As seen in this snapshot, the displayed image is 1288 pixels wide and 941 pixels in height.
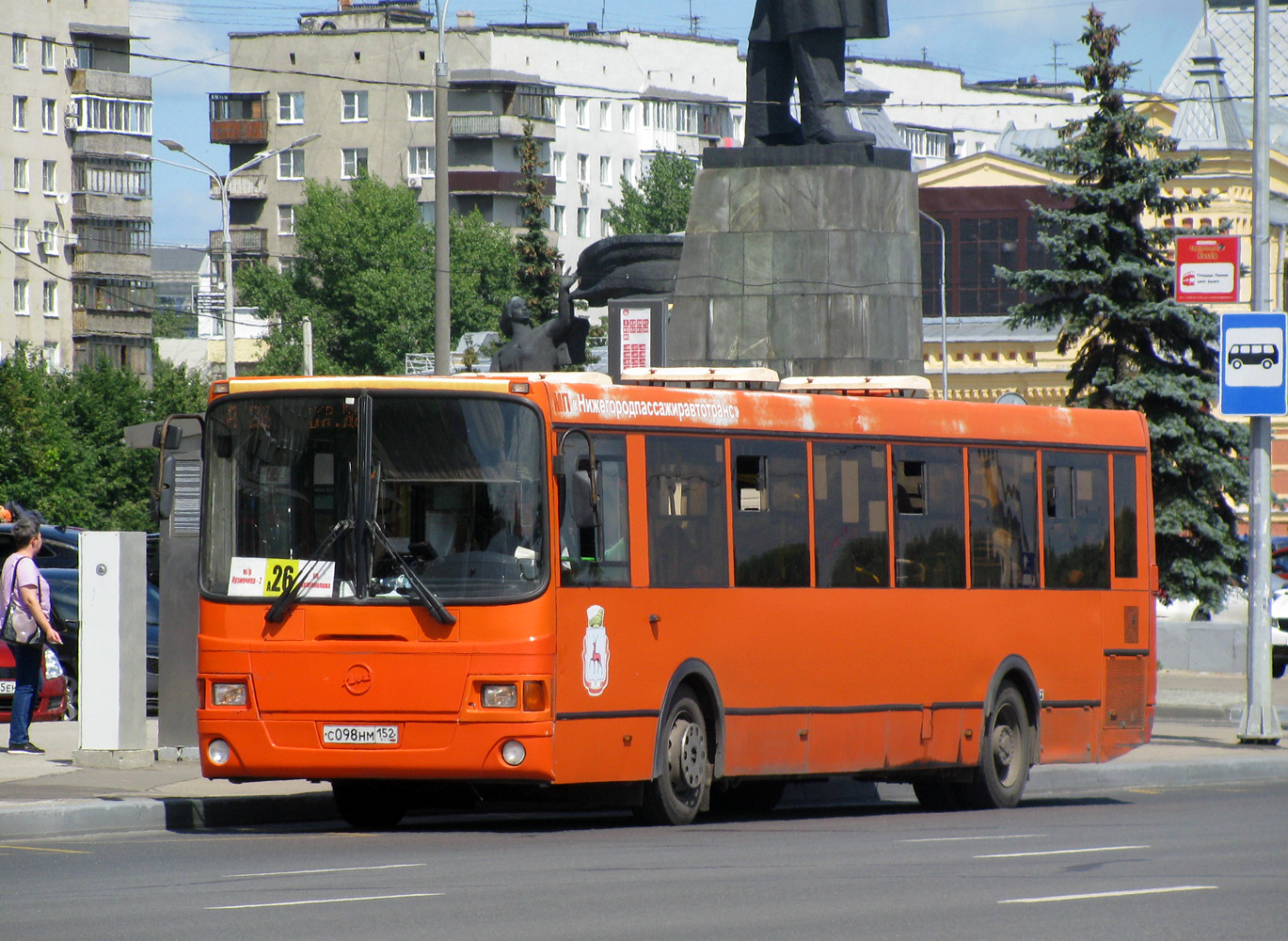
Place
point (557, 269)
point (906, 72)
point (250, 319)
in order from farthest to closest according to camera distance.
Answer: point (906, 72) < point (250, 319) < point (557, 269)

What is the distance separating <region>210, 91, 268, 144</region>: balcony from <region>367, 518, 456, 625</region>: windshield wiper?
106 meters

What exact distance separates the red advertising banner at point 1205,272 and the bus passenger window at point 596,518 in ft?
32.9

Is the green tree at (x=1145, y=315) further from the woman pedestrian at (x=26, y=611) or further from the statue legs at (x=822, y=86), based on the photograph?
the woman pedestrian at (x=26, y=611)

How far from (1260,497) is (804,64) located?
6.56 metres

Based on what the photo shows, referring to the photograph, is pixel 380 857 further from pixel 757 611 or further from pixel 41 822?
pixel 757 611

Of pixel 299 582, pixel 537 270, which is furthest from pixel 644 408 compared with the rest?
pixel 537 270

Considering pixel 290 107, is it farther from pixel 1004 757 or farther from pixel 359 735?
pixel 359 735

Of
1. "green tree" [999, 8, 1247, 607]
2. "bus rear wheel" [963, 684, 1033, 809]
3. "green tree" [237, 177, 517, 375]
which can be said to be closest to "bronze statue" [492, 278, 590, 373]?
"green tree" [999, 8, 1247, 607]

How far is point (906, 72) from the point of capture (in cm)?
13500

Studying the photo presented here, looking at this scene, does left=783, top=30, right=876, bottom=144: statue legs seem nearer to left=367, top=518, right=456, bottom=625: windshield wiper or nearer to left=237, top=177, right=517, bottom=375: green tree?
left=367, top=518, right=456, bottom=625: windshield wiper

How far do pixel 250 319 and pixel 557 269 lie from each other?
119 ft

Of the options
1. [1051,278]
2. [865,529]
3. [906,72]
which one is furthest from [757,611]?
[906,72]

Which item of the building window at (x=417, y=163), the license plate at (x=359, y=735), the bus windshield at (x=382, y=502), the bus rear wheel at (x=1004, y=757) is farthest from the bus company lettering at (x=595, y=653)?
the building window at (x=417, y=163)

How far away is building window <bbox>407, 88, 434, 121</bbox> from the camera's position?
11122 centimetres
